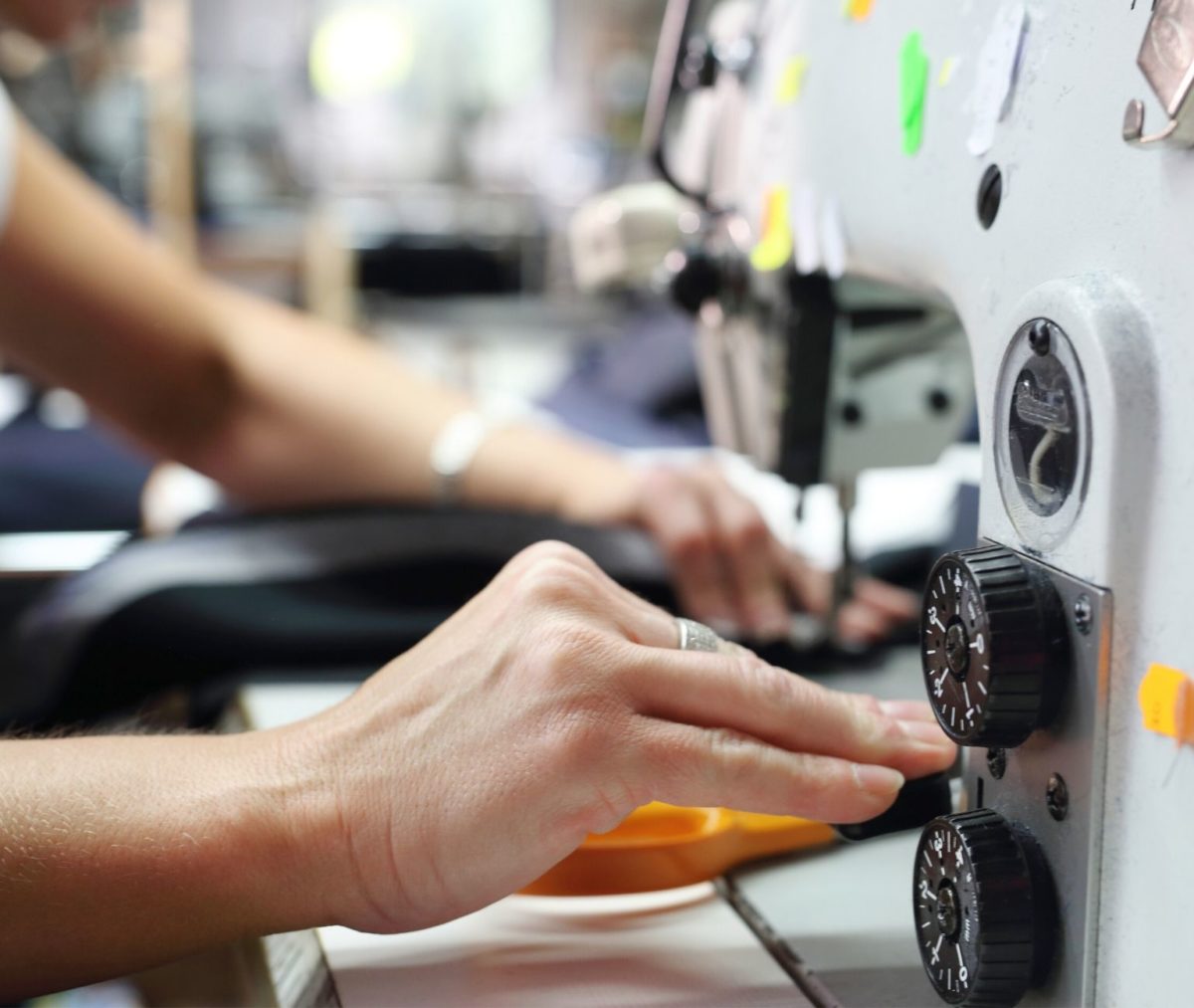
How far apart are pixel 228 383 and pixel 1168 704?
4.04 ft

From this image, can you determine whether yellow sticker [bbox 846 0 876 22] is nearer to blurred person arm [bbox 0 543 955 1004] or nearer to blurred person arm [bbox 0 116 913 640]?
blurred person arm [bbox 0 543 955 1004]

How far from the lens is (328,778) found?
54 centimetres

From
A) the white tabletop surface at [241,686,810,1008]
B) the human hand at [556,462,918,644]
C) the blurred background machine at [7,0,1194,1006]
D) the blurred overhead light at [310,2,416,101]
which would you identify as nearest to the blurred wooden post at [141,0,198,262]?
the blurred overhead light at [310,2,416,101]

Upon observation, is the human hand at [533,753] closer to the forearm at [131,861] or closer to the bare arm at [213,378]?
the forearm at [131,861]

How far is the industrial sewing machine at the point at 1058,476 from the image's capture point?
403 mm

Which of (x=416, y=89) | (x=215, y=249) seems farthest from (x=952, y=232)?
(x=416, y=89)

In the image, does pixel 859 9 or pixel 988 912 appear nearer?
pixel 988 912

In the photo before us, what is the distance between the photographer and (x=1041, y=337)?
46cm

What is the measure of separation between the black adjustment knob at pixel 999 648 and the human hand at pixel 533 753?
9 centimetres

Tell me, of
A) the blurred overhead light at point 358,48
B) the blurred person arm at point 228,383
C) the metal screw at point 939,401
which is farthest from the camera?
the blurred overhead light at point 358,48

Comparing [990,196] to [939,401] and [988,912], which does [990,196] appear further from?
[939,401]

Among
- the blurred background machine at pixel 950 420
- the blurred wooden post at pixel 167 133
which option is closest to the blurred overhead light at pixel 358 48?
the blurred wooden post at pixel 167 133

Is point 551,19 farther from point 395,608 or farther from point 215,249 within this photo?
point 395,608

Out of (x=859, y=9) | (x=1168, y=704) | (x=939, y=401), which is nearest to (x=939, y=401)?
(x=939, y=401)
